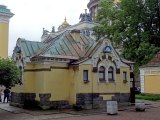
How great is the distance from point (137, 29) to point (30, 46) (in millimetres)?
15736

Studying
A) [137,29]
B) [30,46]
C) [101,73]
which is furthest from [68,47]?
[137,29]

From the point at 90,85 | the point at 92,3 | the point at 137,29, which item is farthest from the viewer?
the point at 92,3

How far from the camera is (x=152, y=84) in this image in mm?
27984

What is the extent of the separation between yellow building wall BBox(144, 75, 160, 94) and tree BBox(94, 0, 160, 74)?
8.38 ft

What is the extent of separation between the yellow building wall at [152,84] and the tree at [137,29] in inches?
101

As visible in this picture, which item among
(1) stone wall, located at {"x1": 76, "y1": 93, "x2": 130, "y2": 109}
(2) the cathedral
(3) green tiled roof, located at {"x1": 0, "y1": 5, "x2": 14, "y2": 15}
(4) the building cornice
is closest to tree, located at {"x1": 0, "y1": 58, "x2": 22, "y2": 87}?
(2) the cathedral

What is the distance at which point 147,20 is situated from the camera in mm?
31234

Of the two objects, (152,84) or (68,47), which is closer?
(68,47)

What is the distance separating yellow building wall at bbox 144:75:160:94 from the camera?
27.4 m

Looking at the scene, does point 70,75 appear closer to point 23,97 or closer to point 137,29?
point 23,97

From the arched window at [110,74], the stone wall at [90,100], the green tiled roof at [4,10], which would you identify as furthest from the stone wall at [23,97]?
the green tiled roof at [4,10]

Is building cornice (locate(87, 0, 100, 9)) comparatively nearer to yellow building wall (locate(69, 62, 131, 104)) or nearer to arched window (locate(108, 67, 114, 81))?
arched window (locate(108, 67, 114, 81))

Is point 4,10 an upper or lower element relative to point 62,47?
upper

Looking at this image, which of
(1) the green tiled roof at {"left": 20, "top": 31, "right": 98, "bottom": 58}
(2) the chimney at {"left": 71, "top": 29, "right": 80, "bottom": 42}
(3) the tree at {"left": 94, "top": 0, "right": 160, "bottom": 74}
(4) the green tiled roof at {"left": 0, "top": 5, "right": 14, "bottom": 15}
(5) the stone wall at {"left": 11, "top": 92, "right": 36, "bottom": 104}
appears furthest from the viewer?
(4) the green tiled roof at {"left": 0, "top": 5, "right": 14, "bottom": 15}
